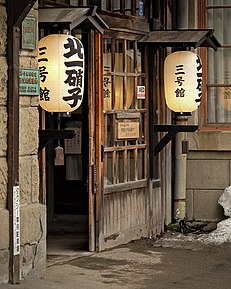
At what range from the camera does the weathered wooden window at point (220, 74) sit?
52.1ft

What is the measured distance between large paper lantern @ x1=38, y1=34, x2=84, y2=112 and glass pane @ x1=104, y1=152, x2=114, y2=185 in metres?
2.43

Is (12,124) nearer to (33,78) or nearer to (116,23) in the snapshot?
(33,78)

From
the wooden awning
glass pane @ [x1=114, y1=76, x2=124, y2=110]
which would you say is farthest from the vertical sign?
glass pane @ [x1=114, y1=76, x2=124, y2=110]

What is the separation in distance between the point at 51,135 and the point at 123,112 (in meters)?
2.69

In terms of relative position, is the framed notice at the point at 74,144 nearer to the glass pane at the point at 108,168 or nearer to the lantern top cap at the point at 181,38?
the lantern top cap at the point at 181,38

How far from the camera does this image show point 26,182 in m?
10.6

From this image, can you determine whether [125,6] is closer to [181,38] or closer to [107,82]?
[181,38]

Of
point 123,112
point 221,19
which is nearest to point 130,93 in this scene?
point 123,112

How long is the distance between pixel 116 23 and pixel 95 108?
1421mm

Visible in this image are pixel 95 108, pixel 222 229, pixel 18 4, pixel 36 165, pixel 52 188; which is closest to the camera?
pixel 18 4

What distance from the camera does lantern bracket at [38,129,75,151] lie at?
1104 cm

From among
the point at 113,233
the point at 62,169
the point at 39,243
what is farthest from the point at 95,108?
the point at 62,169

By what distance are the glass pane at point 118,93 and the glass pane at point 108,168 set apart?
755 millimetres

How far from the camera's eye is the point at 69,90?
1100 cm
